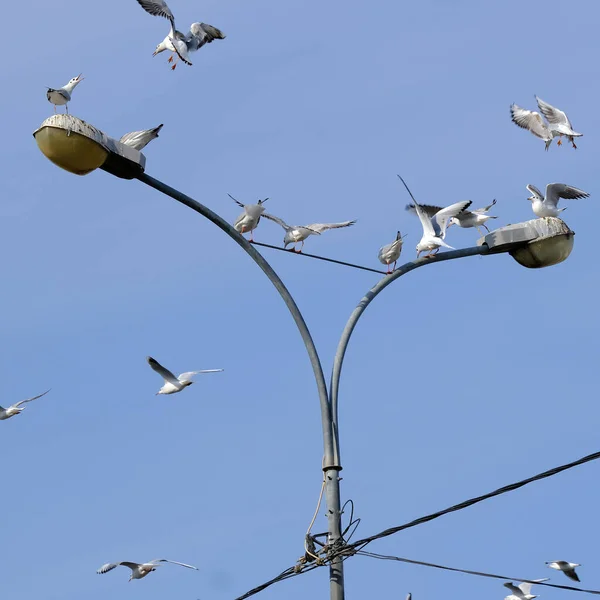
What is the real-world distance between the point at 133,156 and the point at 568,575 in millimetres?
7898

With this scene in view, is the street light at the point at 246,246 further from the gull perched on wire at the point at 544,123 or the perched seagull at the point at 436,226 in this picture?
the gull perched on wire at the point at 544,123

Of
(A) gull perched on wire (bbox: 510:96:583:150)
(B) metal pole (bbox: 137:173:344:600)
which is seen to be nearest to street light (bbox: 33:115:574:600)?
(B) metal pole (bbox: 137:173:344:600)

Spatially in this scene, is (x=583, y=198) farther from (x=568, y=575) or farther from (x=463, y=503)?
(x=463, y=503)

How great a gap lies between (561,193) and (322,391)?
19.3ft

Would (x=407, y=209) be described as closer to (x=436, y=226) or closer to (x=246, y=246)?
(x=436, y=226)

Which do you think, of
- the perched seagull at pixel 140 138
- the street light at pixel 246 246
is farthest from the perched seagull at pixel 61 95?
the street light at pixel 246 246

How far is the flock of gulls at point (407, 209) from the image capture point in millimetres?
13867

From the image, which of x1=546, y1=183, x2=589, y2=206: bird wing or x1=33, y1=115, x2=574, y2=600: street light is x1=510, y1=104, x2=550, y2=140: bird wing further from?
x1=33, y1=115, x2=574, y2=600: street light

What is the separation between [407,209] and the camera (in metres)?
16.3

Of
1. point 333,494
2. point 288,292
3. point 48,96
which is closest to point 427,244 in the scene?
point 288,292

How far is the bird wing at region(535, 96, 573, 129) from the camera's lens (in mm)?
21703

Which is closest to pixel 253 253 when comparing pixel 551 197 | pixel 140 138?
pixel 140 138

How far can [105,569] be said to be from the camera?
14898 millimetres

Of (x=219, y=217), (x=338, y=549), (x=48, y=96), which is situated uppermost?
(x=48, y=96)
